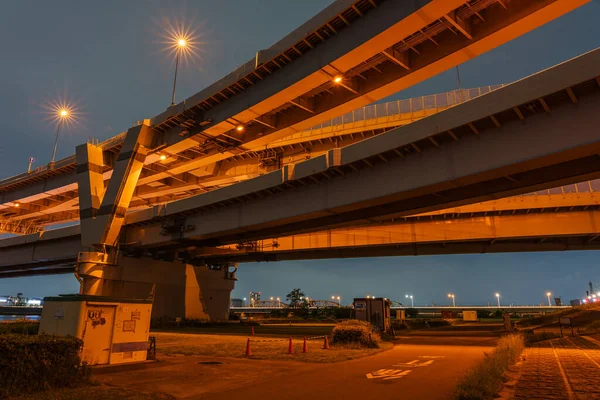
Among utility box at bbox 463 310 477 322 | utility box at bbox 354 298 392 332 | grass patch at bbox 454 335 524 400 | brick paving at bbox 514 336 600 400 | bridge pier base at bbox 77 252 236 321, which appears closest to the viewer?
grass patch at bbox 454 335 524 400

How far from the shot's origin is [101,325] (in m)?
13.7

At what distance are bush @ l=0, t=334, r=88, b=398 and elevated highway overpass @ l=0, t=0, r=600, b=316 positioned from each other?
1463cm

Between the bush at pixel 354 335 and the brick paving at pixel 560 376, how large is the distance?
7.51 metres

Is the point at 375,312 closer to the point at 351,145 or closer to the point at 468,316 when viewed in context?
the point at 351,145

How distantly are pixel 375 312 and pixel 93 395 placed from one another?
24484 mm

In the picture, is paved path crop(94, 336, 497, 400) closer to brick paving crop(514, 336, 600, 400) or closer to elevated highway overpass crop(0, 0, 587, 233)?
brick paving crop(514, 336, 600, 400)

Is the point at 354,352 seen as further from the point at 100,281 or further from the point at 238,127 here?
the point at 100,281

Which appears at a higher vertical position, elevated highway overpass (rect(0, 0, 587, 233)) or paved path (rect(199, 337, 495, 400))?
elevated highway overpass (rect(0, 0, 587, 233))

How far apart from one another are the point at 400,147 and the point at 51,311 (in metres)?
15.9

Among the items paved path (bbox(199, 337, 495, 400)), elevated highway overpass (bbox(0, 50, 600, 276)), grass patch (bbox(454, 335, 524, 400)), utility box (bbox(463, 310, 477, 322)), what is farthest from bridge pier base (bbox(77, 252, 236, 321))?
utility box (bbox(463, 310, 477, 322))

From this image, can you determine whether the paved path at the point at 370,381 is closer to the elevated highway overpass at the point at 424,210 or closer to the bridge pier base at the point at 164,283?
the elevated highway overpass at the point at 424,210

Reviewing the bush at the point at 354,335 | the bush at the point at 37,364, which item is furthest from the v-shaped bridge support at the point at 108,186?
the bush at the point at 37,364

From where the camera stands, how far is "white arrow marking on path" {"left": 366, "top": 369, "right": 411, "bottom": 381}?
12250 millimetres

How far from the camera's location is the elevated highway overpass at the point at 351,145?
1510 cm
